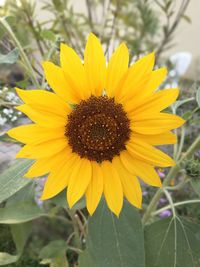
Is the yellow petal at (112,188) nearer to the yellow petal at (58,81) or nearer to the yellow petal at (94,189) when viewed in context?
the yellow petal at (94,189)

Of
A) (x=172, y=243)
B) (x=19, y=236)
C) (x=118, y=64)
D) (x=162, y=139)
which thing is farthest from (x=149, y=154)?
(x=19, y=236)

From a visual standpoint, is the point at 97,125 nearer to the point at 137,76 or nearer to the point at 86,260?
the point at 137,76

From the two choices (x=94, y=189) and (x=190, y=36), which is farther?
(x=190, y=36)

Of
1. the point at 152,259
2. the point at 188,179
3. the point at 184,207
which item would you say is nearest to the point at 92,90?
the point at 188,179

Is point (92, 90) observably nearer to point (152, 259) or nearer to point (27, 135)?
point (27, 135)

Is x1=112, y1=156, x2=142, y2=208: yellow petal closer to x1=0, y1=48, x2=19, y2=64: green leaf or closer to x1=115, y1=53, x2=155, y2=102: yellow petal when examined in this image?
x1=115, y1=53, x2=155, y2=102: yellow petal

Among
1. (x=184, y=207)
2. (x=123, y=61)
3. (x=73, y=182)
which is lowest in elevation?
(x=184, y=207)

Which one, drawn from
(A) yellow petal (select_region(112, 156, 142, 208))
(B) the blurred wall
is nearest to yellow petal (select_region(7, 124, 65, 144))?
(A) yellow petal (select_region(112, 156, 142, 208))

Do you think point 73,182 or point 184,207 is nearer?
point 73,182
